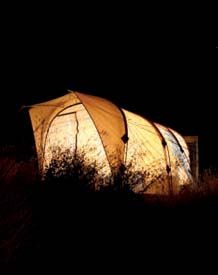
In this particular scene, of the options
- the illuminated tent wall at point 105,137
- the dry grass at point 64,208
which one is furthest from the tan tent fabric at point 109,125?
the dry grass at point 64,208

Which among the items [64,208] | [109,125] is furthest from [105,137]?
[64,208]

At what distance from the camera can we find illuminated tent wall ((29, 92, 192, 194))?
6.65m

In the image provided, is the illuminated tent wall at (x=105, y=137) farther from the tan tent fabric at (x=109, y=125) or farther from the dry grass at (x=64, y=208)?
the dry grass at (x=64, y=208)

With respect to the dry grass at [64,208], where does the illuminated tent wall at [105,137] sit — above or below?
above

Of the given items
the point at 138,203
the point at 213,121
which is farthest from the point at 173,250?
the point at 213,121

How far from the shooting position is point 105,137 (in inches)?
261

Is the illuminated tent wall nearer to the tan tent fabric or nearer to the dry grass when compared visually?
the tan tent fabric

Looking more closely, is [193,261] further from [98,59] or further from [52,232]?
[98,59]

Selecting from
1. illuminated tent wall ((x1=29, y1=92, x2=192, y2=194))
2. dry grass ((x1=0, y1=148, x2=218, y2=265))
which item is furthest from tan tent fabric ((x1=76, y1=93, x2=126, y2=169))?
dry grass ((x1=0, y1=148, x2=218, y2=265))

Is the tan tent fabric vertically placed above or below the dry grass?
above

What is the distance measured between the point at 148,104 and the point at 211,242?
15480 millimetres

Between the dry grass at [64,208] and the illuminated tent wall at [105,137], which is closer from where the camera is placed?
the dry grass at [64,208]

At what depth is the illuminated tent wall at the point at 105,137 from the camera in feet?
21.8

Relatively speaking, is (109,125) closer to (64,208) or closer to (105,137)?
(105,137)
